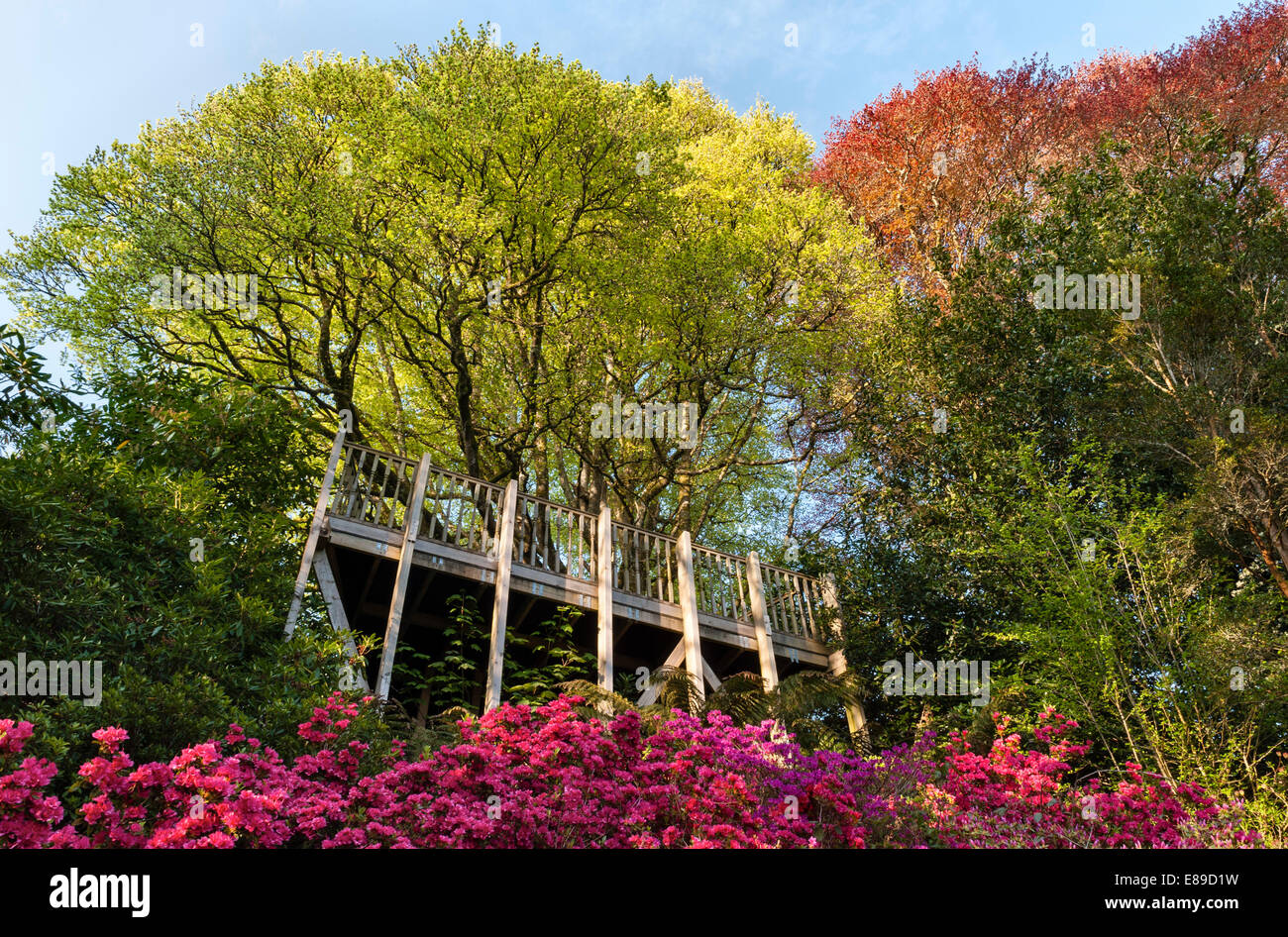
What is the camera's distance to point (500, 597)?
8.80 meters


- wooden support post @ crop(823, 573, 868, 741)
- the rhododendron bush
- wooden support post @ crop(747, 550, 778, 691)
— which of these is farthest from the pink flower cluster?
wooden support post @ crop(747, 550, 778, 691)

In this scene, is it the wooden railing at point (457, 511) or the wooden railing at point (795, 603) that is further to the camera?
the wooden railing at point (795, 603)

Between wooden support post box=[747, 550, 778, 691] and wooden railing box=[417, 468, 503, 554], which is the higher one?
wooden railing box=[417, 468, 503, 554]

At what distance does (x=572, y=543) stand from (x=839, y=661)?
13.9ft

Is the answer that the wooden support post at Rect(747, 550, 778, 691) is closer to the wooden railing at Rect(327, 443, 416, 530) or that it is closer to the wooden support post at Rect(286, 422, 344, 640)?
the wooden railing at Rect(327, 443, 416, 530)

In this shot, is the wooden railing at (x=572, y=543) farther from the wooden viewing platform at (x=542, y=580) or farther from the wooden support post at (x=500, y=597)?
the wooden support post at (x=500, y=597)

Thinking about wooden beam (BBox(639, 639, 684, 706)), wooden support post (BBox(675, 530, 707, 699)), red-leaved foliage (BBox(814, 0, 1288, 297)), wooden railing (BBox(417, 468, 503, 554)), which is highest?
red-leaved foliage (BBox(814, 0, 1288, 297))

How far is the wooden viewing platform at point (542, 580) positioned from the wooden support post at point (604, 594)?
2 cm

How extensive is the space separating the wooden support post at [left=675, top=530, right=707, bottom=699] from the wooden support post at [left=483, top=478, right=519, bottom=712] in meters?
2.27

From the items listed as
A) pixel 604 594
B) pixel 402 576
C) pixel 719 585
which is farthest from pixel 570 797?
pixel 719 585

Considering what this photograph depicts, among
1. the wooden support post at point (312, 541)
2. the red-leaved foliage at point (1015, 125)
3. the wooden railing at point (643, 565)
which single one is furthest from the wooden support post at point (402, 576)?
the red-leaved foliage at point (1015, 125)

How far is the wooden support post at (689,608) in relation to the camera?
9617 millimetres

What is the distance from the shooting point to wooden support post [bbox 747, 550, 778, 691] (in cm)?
1033

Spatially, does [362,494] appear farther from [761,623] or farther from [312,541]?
[761,623]
